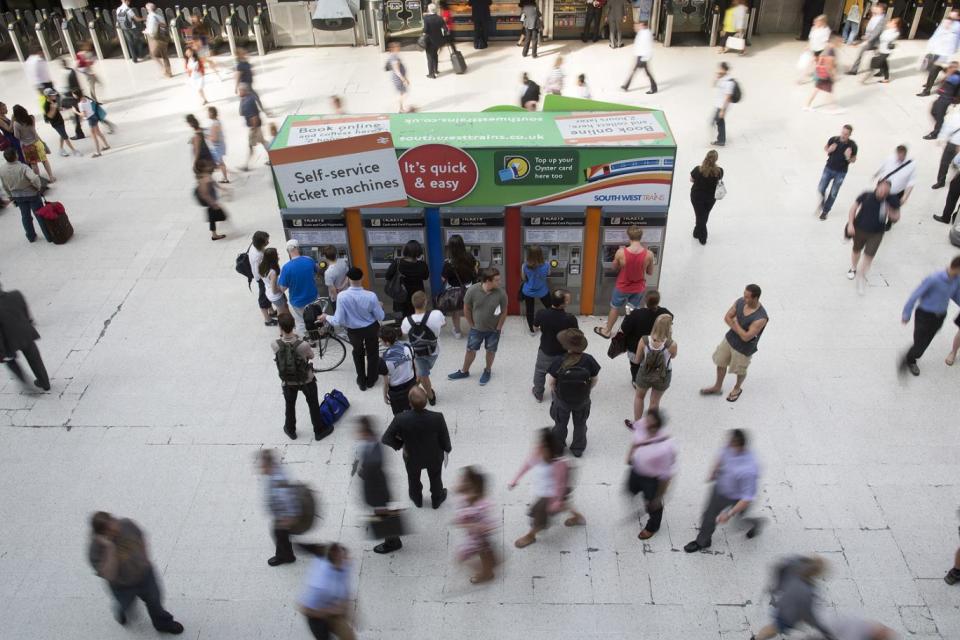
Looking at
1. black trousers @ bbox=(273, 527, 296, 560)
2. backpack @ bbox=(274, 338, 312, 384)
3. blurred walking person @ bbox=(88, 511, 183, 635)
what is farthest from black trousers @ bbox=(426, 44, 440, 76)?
blurred walking person @ bbox=(88, 511, 183, 635)

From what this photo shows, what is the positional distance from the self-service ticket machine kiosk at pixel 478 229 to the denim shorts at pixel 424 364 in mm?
1736

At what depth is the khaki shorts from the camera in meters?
7.45

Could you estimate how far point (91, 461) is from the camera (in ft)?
24.2

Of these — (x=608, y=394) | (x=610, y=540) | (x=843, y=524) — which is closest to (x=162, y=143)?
(x=608, y=394)

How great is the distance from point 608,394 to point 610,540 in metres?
1.96

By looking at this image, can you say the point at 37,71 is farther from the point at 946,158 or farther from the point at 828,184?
the point at 946,158

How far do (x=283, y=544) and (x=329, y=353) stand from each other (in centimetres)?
290

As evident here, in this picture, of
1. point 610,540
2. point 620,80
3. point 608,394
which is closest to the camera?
point 610,540

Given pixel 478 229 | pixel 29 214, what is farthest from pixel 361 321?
pixel 29 214

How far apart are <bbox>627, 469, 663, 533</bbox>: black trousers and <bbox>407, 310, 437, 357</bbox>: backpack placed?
2.37 metres

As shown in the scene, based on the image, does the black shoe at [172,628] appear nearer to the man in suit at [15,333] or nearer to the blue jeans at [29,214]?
the man in suit at [15,333]

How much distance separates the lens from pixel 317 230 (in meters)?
8.78

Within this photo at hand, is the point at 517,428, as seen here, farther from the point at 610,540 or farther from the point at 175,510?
the point at 175,510

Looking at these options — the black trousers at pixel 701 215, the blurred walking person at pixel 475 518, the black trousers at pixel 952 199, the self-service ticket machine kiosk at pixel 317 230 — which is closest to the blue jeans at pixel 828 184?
the black trousers at pixel 952 199
